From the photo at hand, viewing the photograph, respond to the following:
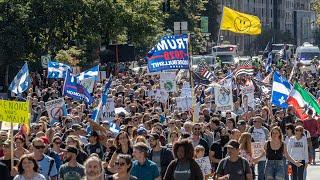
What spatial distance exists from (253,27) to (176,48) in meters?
7.48

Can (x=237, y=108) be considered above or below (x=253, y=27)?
below

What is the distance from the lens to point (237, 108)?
2792 cm

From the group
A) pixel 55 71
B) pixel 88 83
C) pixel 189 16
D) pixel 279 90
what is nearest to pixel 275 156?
pixel 279 90

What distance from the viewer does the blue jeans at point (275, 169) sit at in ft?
48.0

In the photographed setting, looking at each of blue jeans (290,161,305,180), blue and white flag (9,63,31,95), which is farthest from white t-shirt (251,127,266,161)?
blue and white flag (9,63,31,95)

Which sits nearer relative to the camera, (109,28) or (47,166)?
(47,166)

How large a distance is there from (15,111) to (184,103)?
1247 centimetres

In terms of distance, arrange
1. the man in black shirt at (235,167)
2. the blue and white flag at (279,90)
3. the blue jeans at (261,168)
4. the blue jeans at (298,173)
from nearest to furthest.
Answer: the man in black shirt at (235,167), the blue jeans at (261,168), the blue jeans at (298,173), the blue and white flag at (279,90)

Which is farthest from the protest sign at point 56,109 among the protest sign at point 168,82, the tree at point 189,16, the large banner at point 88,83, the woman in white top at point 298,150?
the tree at point 189,16

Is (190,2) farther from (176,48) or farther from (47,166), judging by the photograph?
(47,166)

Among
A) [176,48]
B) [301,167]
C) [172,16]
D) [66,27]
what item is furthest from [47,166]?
[172,16]

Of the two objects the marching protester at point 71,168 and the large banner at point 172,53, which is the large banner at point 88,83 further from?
the marching protester at point 71,168

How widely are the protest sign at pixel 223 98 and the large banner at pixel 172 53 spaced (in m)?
1.43

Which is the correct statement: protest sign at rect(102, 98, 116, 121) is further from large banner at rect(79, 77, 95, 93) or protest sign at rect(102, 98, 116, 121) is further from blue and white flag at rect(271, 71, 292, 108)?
large banner at rect(79, 77, 95, 93)
